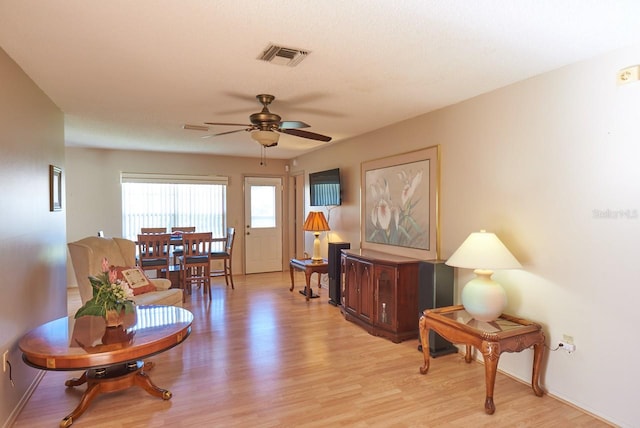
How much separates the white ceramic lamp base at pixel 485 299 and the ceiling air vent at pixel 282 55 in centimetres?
205

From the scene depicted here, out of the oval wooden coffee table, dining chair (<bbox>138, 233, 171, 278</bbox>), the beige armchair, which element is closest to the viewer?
the oval wooden coffee table

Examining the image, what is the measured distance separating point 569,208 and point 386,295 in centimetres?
185

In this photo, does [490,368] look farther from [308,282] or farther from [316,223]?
[316,223]

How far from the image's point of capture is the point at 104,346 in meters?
2.17

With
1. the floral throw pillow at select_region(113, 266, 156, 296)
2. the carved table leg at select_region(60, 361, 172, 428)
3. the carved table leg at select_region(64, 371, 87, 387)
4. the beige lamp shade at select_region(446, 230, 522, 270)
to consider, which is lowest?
the carved table leg at select_region(64, 371, 87, 387)

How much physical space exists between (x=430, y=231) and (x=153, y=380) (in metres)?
2.86

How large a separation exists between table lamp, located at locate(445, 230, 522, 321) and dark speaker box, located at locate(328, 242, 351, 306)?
7.85 ft

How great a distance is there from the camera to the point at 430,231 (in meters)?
3.77

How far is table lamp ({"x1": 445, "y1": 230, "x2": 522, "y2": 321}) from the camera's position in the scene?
2.64 m

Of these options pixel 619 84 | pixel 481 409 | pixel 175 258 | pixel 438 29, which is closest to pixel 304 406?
pixel 481 409

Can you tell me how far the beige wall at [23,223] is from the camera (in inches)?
88.2

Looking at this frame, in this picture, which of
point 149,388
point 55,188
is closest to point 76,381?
point 149,388

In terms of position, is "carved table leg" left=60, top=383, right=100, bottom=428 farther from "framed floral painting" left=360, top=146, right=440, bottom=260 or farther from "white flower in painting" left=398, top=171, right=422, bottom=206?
"white flower in painting" left=398, top=171, right=422, bottom=206

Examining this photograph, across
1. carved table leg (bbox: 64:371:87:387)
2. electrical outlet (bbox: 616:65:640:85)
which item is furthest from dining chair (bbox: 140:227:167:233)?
electrical outlet (bbox: 616:65:640:85)
